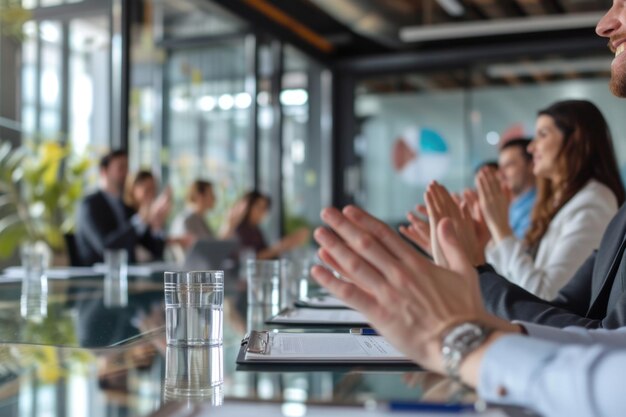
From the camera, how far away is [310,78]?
29.1 ft

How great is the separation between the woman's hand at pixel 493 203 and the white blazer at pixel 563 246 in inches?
1.4

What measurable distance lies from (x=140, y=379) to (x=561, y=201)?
200 cm

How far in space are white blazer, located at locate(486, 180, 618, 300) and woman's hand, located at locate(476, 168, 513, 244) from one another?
0.04 m

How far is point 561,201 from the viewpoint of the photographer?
2.61 m

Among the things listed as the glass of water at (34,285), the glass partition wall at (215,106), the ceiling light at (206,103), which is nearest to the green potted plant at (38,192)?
the glass partition wall at (215,106)

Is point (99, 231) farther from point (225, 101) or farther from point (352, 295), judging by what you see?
point (352, 295)

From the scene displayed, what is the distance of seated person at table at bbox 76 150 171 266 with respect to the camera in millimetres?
4664

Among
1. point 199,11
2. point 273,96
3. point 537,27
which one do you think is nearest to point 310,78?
point 273,96

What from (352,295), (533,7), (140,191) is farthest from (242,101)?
(352,295)

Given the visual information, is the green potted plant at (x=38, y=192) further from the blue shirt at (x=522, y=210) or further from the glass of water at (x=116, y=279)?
the blue shirt at (x=522, y=210)

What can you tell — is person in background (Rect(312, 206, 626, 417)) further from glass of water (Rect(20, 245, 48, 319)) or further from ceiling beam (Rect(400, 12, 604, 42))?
ceiling beam (Rect(400, 12, 604, 42))

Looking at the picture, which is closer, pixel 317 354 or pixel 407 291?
pixel 407 291

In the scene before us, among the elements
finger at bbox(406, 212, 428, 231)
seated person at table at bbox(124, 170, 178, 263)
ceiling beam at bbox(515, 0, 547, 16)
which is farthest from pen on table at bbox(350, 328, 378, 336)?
ceiling beam at bbox(515, 0, 547, 16)

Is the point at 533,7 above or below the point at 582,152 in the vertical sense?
above
